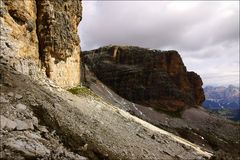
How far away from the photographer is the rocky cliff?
3045 cm

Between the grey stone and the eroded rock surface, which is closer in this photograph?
the grey stone

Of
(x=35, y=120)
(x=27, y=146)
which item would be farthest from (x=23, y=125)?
(x=27, y=146)

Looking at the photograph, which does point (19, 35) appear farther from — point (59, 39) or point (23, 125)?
point (23, 125)

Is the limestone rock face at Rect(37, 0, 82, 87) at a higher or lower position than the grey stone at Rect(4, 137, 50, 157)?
higher

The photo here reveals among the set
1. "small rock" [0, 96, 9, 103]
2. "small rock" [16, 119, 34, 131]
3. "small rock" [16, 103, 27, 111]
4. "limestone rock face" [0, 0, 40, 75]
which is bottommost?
"small rock" [16, 119, 34, 131]

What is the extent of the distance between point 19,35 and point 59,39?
1022 centimetres

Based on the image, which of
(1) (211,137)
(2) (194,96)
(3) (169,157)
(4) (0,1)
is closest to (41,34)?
(4) (0,1)

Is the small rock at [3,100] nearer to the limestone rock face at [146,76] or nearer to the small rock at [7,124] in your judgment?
the small rock at [7,124]

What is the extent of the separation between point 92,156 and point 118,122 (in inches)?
501

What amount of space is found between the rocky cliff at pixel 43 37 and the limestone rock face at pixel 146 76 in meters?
69.1

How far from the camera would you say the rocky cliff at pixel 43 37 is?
3045 centimetres

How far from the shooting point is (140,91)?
393ft

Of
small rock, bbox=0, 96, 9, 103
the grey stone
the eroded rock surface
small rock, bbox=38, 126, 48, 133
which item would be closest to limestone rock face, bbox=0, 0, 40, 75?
the eroded rock surface

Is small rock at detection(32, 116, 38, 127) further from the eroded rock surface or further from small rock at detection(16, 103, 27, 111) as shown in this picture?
small rock at detection(16, 103, 27, 111)
